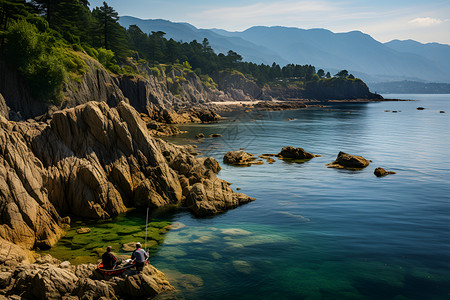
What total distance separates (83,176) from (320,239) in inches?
953

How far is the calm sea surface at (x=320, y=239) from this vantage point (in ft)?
74.2

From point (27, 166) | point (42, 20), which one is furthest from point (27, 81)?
point (27, 166)

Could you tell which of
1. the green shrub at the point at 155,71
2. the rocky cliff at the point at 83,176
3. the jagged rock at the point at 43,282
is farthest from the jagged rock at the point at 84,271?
the green shrub at the point at 155,71

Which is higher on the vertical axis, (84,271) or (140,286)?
(84,271)

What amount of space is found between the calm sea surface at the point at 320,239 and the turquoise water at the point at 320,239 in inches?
3.3

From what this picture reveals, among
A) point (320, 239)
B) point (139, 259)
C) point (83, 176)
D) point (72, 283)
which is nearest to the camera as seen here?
point (72, 283)

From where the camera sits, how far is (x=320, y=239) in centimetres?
3006

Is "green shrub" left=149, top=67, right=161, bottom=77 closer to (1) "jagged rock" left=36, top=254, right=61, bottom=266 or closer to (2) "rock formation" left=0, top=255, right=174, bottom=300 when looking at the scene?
(1) "jagged rock" left=36, top=254, right=61, bottom=266

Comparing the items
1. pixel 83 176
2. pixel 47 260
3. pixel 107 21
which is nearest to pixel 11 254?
pixel 47 260

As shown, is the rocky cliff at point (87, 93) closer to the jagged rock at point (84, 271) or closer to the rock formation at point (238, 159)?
the rock formation at point (238, 159)

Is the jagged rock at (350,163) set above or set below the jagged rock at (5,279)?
below

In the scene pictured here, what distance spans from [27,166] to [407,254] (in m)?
33.7

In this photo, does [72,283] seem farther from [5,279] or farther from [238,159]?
[238,159]

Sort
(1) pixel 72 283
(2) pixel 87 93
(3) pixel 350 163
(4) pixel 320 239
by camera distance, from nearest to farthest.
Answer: (1) pixel 72 283 < (4) pixel 320 239 < (3) pixel 350 163 < (2) pixel 87 93
